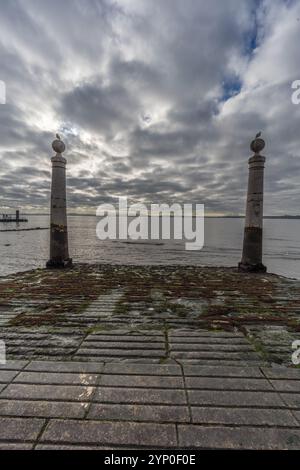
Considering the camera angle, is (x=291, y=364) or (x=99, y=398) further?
(x=291, y=364)

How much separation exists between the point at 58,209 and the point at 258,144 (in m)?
7.91

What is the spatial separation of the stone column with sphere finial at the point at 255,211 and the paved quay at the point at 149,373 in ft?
11.5

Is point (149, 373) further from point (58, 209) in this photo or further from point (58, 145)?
point (58, 145)

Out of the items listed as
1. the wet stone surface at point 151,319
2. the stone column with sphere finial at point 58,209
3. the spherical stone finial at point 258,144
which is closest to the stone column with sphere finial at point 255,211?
the spherical stone finial at point 258,144

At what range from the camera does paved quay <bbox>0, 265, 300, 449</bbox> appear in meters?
1.83

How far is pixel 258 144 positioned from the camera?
27.5 ft

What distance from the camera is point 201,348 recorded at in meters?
3.09

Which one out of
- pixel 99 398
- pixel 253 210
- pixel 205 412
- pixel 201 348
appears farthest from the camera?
pixel 253 210

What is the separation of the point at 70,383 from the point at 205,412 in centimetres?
137

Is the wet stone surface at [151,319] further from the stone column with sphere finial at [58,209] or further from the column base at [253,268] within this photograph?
the stone column with sphere finial at [58,209]

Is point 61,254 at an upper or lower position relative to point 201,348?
upper

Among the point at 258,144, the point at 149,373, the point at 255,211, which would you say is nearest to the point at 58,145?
the point at 258,144
